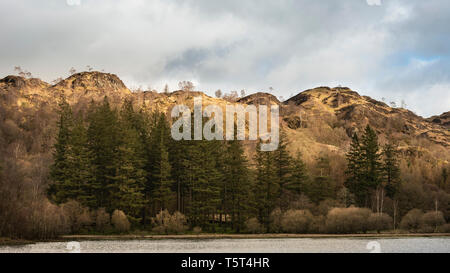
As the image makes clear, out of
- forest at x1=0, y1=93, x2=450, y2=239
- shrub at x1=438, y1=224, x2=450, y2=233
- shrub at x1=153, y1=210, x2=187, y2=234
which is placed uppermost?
forest at x1=0, y1=93, x2=450, y2=239

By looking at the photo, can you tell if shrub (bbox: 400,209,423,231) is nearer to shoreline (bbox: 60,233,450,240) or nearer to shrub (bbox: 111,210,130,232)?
shoreline (bbox: 60,233,450,240)

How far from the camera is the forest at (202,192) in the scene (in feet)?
212

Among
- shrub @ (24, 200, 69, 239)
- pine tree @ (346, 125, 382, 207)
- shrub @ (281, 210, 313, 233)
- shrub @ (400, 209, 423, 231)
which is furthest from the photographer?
pine tree @ (346, 125, 382, 207)

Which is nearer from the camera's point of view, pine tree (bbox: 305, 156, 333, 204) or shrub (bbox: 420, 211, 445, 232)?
shrub (bbox: 420, 211, 445, 232)

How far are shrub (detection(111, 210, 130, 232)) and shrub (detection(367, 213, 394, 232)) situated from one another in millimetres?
33870

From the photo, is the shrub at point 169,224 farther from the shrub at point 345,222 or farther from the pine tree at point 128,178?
the shrub at point 345,222

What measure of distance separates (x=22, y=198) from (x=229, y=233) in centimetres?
2857

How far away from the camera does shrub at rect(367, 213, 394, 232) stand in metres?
65.1

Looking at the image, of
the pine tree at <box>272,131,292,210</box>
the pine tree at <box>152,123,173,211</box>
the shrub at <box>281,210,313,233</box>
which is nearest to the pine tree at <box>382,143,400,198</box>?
the pine tree at <box>272,131,292,210</box>

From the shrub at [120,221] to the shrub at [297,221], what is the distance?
72.0 feet

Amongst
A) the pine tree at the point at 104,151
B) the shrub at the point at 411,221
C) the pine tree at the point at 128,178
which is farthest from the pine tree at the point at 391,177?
the pine tree at the point at 104,151

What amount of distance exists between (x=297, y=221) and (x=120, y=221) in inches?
972

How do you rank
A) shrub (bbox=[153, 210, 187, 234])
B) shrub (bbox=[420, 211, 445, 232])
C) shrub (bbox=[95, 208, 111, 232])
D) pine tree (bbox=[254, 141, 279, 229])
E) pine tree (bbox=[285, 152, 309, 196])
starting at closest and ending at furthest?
shrub (bbox=[95, 208, 111, 232])
shrub (bbox=[153, 210, 187, 234])
shrub (bbox=[420, 211, 445, 232])
pine tree (bbox=[254, 141, 279, 229])
pine tree (bbox=[285, 152, 309, 196])
